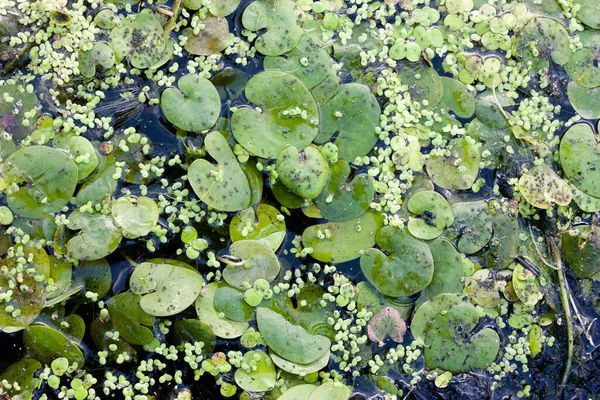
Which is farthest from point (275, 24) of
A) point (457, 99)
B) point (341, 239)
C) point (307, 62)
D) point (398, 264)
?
point (398, 264)

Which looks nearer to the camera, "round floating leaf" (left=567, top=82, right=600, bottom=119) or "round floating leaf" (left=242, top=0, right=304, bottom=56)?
"round floating leaf" (left=242, top=0, right=304, bottom=56)

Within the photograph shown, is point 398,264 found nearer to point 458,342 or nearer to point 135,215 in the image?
point 458,342

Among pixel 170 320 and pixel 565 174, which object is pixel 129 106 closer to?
pixel 170 320

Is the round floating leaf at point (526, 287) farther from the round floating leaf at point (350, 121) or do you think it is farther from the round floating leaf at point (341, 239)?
the round floating leaf at point (350, 121)

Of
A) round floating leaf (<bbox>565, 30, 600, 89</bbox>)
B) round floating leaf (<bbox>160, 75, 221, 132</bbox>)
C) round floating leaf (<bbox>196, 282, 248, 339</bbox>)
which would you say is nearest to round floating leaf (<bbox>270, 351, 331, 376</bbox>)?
round floating leaf (<bbox>196, 282, 248, 339</bbox>)

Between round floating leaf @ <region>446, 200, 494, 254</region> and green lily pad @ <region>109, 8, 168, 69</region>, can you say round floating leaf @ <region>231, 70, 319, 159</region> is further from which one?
round floating leaf @ <region>446, 200, 494, 254</region>

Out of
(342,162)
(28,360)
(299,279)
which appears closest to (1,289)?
(28,360)
